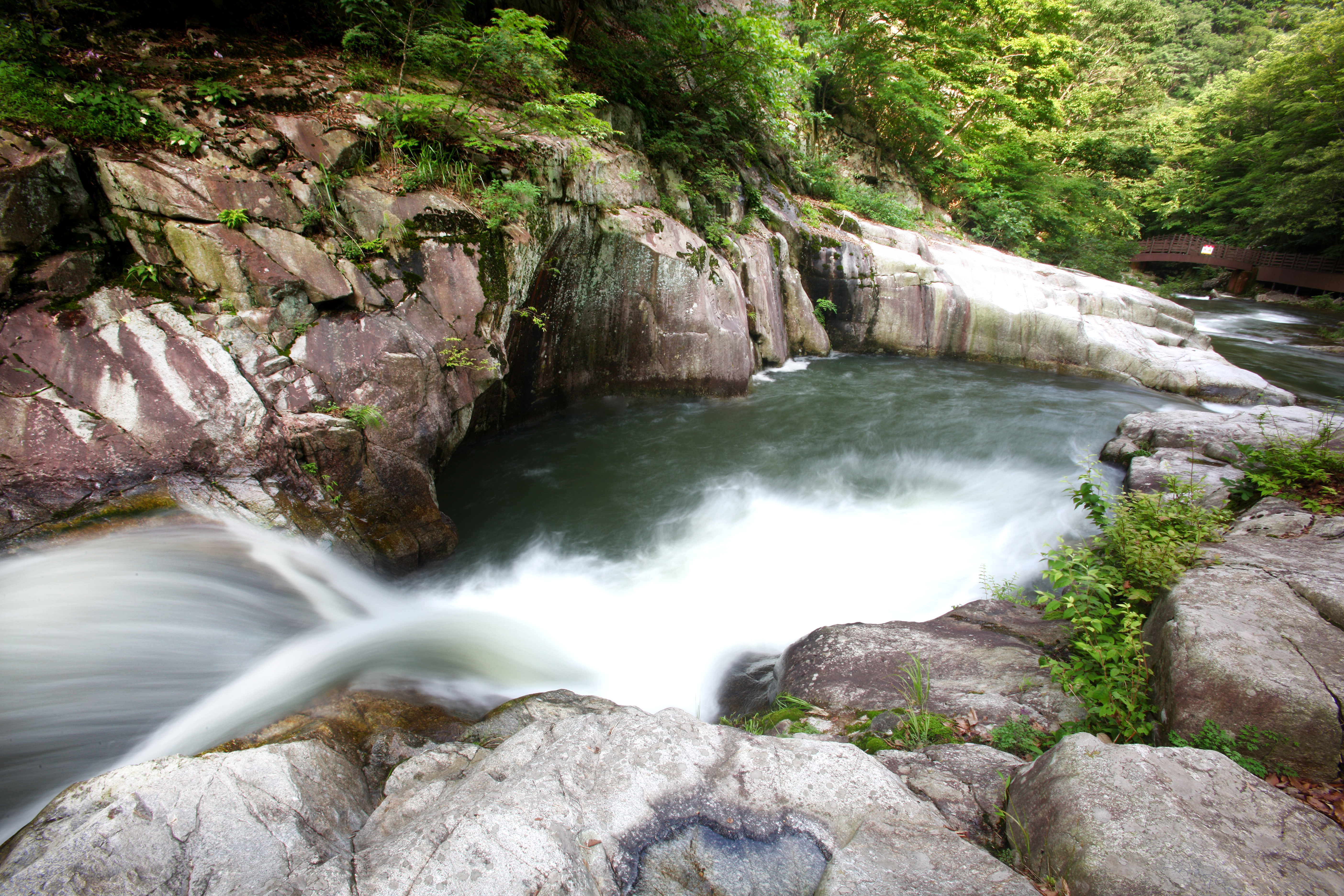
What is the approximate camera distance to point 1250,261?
22.9 m

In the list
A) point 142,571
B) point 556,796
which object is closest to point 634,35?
point 142,571

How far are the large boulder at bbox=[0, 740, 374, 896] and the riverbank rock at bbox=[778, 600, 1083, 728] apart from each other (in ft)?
9.10

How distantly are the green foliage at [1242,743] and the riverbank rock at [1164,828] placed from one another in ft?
0.98

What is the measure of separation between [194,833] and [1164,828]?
11.8ft

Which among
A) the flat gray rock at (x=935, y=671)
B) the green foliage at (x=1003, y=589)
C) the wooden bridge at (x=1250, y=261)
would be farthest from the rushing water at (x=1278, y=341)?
the flat gray rock at (x=935, y=671)

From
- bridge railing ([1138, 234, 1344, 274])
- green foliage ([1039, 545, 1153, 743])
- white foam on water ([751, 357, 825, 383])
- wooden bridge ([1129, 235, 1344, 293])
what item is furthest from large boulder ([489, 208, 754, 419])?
bridge railing ([1138, 234, 1344, 274])

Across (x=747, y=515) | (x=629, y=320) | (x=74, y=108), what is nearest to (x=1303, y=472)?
(x=747, y=515)

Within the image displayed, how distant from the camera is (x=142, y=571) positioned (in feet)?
12.8

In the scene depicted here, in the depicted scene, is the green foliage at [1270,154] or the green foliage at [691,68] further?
the green foliage at [1270,154]

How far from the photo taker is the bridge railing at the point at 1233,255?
68.0ft

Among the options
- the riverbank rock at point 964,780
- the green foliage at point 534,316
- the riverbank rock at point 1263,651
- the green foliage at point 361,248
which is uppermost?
the green foliage at point 361,248

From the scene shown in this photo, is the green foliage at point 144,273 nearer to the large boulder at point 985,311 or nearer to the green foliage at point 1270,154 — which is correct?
the large boulder at point 985,311

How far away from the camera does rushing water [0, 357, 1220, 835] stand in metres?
3.40

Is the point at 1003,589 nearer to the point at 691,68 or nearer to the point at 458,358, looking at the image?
the point at 458,358
